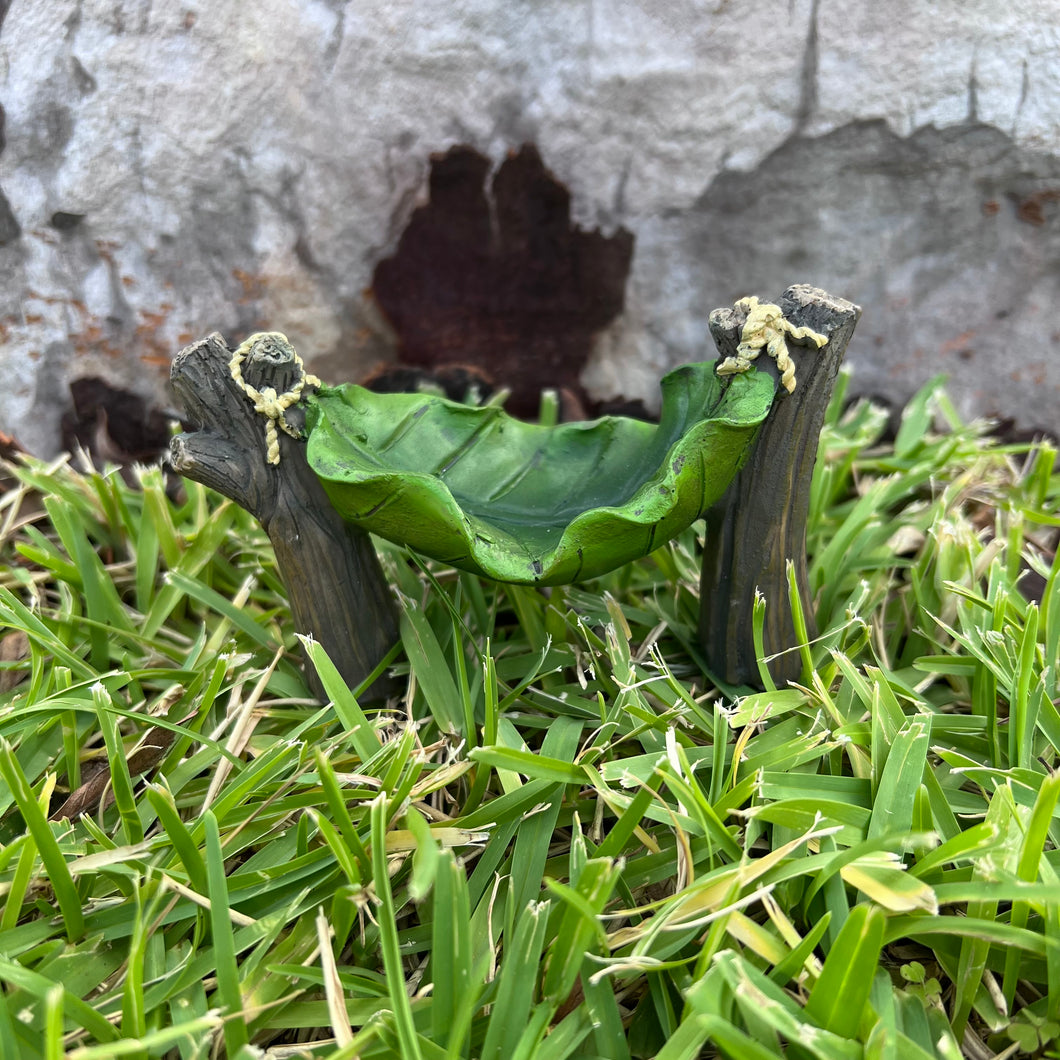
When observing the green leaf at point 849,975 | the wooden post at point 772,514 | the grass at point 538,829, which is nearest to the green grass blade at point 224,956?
the grass at point 538,829

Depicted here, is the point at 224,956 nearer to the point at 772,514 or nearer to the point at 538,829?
the point at 538,829

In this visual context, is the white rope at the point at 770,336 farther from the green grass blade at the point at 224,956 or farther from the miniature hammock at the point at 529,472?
the green grass blade at the point at 224,956

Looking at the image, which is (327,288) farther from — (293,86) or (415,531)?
(415,531)

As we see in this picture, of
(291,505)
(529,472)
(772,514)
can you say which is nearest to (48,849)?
(291,505)

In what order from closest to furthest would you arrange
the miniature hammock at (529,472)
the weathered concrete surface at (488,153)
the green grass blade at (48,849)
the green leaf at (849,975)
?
the green leaf at (849,975), the green grass blade at (48,849), the miniature hammock at (529,472), the weathered concrete surface at (488,153)

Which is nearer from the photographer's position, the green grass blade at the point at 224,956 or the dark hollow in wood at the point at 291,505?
the green grass blade at the point at 224,956

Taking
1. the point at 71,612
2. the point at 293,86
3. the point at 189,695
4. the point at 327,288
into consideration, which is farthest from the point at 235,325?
the point at 189,695
